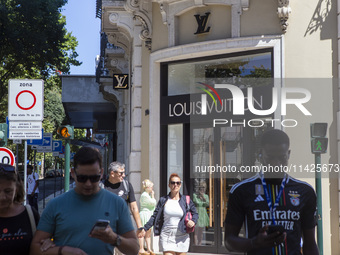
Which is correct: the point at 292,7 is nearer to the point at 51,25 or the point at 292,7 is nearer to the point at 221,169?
the point at 221,169

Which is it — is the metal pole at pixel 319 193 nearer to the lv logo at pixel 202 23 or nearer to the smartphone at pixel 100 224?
the lv logo at pixel 202 23

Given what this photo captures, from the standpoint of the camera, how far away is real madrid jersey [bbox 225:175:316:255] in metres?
3.87

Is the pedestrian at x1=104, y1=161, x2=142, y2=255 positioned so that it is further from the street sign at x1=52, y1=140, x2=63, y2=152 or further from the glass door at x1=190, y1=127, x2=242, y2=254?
the street sign at x1=52, y1=140, x2=63, y2=152

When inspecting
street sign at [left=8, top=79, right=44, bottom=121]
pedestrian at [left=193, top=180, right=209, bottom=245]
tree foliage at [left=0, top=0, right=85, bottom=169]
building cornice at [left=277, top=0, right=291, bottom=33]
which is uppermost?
tree foliage at [left=0, top=0, right=85, bottom=169]

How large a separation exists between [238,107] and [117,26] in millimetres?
4495

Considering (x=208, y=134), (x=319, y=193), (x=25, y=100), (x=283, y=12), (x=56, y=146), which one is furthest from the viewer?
(x=56, y=146)

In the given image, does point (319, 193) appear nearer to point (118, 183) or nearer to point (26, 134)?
point (118, 183)

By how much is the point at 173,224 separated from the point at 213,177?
3.89 metres

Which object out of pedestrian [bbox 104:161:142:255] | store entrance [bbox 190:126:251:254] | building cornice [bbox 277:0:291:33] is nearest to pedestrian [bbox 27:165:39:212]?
store entrance [bbox 190:126:251:254]

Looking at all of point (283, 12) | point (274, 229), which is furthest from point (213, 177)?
point (274, 229)

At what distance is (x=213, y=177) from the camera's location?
13.0m

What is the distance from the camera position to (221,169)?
12859mm

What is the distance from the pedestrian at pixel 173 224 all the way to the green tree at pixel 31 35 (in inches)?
846

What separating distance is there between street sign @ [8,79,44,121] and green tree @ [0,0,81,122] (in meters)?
19.5
